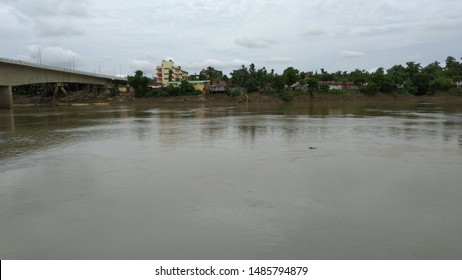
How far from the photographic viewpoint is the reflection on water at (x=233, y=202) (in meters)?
6.10

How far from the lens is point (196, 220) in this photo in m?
7.29

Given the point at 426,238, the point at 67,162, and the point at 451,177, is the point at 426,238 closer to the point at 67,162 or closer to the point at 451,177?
the point at 451,177

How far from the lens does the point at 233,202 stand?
8.37 m

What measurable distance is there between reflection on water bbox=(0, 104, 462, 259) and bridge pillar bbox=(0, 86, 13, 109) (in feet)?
151

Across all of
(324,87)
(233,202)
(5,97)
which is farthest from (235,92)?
(233,202)

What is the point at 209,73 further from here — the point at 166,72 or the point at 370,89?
the point at 370,89

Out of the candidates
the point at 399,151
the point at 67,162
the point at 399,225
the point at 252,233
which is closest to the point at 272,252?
the point at 252,233

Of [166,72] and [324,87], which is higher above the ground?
[166,72]

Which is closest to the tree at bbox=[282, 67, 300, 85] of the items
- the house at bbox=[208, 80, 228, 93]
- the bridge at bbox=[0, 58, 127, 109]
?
the house at bbox=[208, 80, 228, 93]

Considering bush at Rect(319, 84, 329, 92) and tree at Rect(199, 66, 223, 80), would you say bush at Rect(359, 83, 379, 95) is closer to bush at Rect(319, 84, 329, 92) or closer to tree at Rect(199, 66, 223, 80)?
bush at Rect(319, 84, 329, 92)

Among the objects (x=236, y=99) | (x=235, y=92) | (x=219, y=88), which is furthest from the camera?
(x=219, y=88)

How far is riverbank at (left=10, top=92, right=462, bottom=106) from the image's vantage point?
2975 inches

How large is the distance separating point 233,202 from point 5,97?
57.7 m

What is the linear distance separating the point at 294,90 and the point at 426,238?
249 ft
